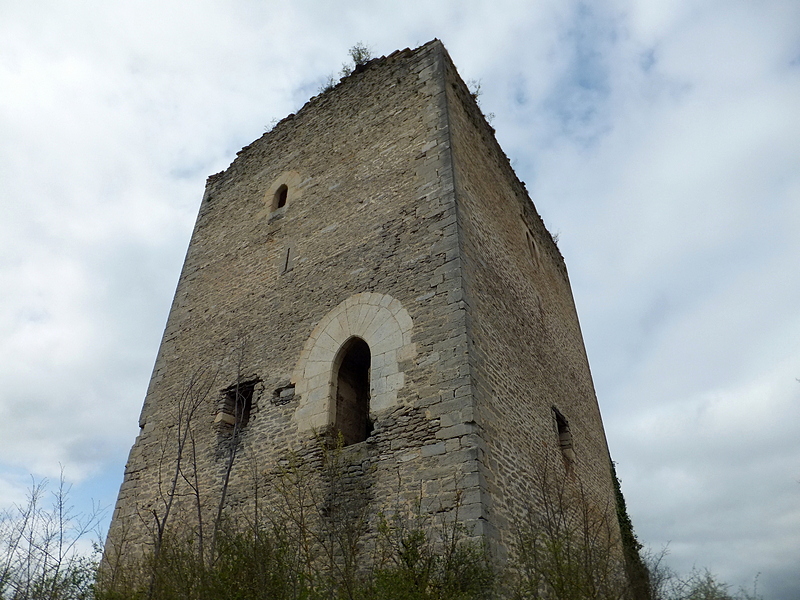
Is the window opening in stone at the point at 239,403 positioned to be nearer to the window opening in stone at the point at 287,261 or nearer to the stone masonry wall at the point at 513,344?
the window opening in stone at the point at 287,261

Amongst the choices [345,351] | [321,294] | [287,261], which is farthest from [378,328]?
[287,261]

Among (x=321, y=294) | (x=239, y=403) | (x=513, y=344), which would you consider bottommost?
(x=239, y=403)

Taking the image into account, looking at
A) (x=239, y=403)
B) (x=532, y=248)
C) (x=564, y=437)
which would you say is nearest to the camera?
(x=239, y=403)

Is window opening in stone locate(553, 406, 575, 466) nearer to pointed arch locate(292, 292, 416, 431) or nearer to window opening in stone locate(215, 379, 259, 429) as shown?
pointed arch locate(292, 292, 416, 431)

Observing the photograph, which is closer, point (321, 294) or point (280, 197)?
point (321, 294)

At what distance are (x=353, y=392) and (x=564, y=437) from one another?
346 cm

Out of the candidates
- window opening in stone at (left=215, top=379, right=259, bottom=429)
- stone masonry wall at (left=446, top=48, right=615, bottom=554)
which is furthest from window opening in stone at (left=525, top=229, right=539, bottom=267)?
window opening in stone at (left=215, top=379, right=259, bottom=429)

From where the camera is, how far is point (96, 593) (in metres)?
5.70

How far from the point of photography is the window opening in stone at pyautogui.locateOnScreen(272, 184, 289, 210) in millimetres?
9839

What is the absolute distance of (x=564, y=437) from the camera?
8711 millimetres

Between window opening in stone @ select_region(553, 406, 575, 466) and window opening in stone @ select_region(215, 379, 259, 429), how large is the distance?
4.28m

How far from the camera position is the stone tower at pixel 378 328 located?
5949mm

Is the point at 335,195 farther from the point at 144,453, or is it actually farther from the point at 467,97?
the point at 144,453

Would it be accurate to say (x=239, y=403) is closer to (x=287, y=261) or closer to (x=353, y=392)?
(x=353, y=392)
